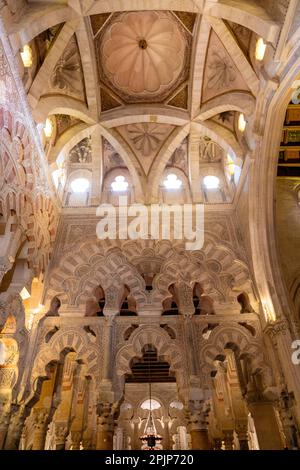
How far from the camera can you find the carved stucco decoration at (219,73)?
28.7 ft

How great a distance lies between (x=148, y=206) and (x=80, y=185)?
2545mm

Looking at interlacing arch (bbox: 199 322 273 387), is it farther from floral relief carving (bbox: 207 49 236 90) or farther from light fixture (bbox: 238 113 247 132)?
floral relief carving (bbox: 207 49 236 90)

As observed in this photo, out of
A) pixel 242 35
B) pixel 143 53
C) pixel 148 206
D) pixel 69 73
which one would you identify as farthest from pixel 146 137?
pixel 242 35

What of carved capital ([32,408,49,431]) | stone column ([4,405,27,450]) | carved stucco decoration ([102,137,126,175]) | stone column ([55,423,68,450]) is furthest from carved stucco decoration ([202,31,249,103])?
stone column ([55,423,68,450])

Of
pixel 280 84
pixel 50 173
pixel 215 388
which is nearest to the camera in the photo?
pixel 280 84

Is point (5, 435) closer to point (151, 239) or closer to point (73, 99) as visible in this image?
point (151, 239)

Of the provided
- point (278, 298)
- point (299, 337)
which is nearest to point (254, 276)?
point (278, 298)

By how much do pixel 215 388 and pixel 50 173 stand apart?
28.7ft

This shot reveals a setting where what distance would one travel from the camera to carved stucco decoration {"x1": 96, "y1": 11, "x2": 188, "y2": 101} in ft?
29.7

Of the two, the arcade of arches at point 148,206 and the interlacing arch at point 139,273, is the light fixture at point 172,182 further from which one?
the interlacing arch at point 139,273

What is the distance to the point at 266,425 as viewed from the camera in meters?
8.10

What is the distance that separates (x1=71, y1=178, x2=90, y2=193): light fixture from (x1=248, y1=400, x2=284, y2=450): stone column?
302 inches

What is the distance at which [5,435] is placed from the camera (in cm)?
659

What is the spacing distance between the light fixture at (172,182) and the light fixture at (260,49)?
427 cm
